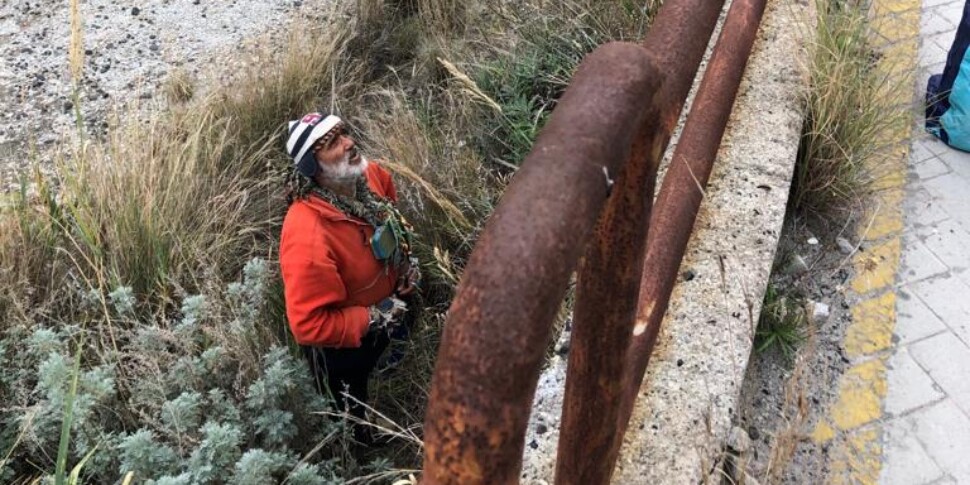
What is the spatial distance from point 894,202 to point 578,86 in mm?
3122

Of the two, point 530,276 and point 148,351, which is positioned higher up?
point 530,276

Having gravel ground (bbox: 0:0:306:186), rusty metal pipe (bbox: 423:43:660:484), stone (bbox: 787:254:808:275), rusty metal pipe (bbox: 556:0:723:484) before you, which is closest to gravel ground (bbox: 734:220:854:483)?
stone (bbox: 787:254:808:275)

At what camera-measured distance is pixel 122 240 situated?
11.3ft

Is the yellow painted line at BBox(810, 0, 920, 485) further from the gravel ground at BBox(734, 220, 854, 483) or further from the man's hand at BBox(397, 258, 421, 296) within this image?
the man's hand at BBox(397, 258, 421, 296)

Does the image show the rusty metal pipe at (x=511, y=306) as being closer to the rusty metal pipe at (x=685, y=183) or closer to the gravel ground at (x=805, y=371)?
the rusty metal pipe at (x=685, y=183)

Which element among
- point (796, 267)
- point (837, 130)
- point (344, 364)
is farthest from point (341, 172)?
point (837, 130)

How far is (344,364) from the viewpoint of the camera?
311 cm

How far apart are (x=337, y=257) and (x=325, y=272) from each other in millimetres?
97

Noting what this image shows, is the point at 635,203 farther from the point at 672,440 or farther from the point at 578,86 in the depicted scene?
the point at 672,440

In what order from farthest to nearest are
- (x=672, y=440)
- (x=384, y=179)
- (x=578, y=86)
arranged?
1. (x=384, y=179)
2. (x=672, y=440)
3. (x=578, y=86)

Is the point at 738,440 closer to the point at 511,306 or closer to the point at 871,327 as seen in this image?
the point at 871,327

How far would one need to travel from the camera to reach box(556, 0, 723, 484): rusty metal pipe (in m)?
1.08

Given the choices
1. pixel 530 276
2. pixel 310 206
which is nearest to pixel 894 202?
pixel 310 206

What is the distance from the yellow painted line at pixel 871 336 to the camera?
264 cm
